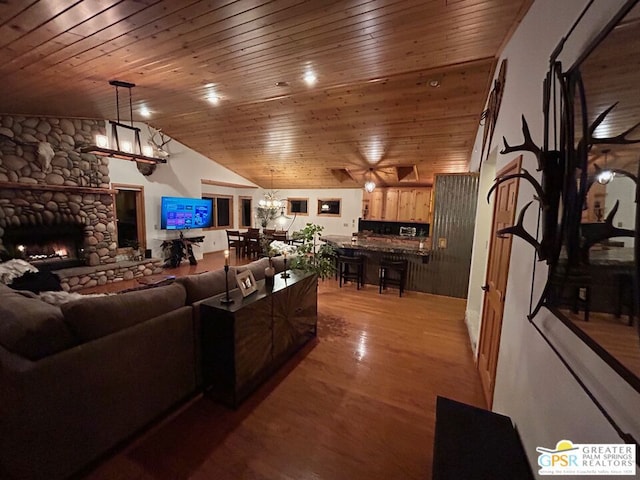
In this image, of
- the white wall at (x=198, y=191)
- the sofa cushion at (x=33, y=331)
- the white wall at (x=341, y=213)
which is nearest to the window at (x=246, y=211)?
the white wall at (x=198, y=191)

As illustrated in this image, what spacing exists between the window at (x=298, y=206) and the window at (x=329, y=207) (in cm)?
52

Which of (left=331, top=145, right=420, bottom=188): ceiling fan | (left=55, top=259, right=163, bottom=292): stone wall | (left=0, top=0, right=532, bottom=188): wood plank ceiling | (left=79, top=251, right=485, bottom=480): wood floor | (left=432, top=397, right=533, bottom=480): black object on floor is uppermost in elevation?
(left=0, top=0, right=532, bottom=188): wood plank ceiling

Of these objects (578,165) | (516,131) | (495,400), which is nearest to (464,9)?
(516,131)

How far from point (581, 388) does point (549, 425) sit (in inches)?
13.9

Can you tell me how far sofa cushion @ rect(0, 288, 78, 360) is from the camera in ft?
4.84

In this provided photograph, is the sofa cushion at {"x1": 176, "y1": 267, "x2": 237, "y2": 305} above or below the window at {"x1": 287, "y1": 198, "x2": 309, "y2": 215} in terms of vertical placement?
below

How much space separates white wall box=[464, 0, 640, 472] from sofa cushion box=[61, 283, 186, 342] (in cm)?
231

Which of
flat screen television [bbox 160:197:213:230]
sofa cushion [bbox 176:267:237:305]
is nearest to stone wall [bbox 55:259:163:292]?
flat screen television [bbox 160:197:213:230]

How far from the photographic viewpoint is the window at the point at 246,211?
9.78m

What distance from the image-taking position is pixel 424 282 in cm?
516

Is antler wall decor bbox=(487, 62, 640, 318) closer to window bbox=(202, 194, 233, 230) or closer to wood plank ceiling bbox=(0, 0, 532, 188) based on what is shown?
wood plank ceiling bbox=(0, 0, 532, 188)

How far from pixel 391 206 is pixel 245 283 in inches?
228

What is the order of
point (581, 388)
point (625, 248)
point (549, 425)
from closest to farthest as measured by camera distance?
point (625, 248) < point (581, 388) < point (549, 425)

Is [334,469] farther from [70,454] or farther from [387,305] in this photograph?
[387,305]
